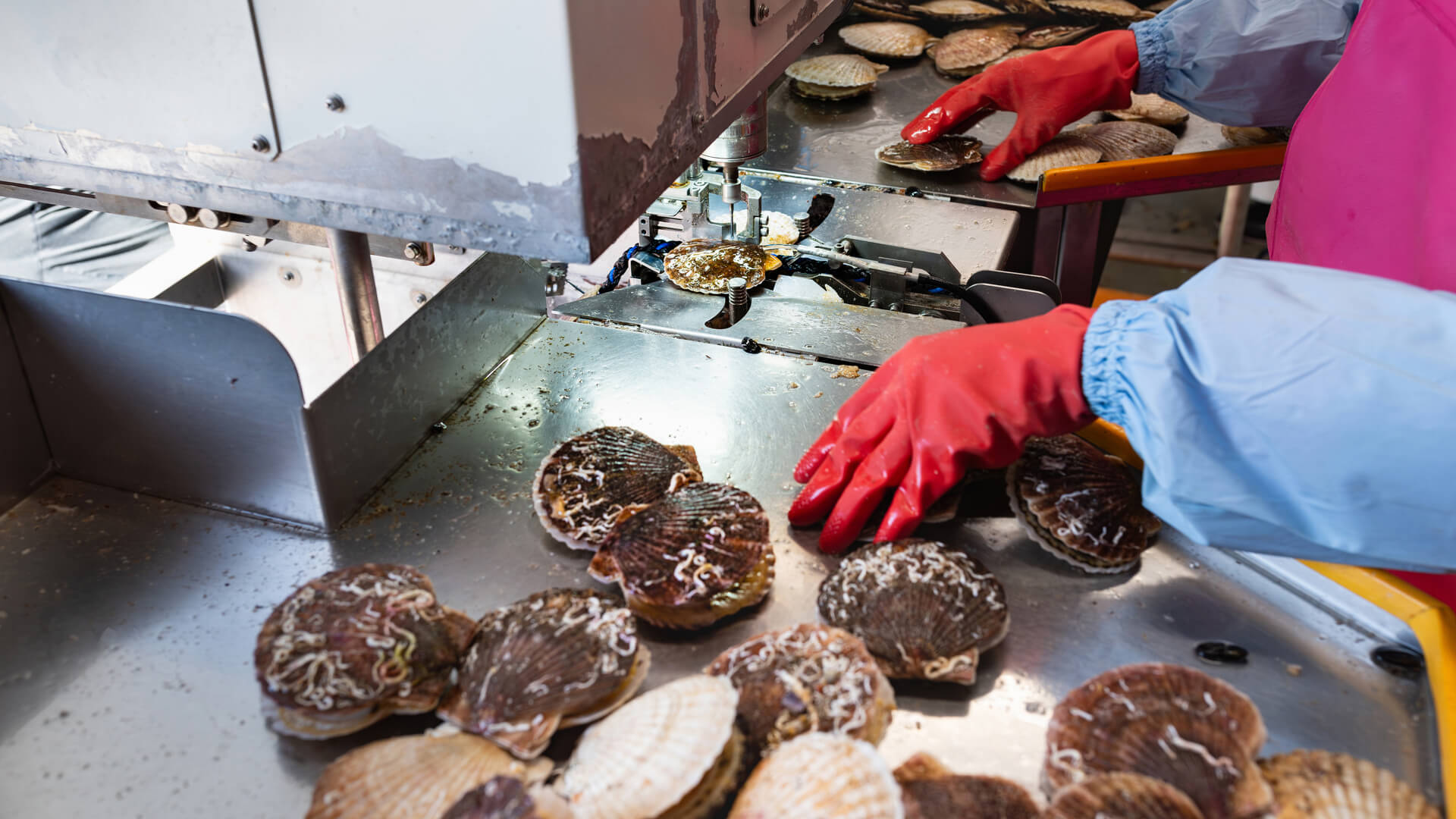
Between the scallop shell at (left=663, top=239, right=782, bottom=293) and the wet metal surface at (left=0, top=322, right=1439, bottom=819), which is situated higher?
the scallop shell at (left=663, top=239, right=782, bottom=293)

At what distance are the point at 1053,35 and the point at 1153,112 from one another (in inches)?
21.2

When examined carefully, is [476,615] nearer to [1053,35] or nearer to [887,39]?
[887,39]

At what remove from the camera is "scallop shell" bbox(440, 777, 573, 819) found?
865 mm

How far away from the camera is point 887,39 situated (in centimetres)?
283

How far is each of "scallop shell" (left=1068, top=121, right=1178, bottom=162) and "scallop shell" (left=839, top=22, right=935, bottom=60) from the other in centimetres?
69

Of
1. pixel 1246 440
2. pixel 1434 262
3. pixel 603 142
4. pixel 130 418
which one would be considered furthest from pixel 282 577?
pixel 1434 262

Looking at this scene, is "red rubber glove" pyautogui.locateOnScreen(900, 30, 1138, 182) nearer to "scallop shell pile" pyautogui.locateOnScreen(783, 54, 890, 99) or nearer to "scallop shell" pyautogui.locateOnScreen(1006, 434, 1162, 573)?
"scallop shell pile" pyautogui.locateOnScreen(783, 54, 890, 99)

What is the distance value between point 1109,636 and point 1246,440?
10.3 inches

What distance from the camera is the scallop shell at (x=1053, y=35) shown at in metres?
2.75

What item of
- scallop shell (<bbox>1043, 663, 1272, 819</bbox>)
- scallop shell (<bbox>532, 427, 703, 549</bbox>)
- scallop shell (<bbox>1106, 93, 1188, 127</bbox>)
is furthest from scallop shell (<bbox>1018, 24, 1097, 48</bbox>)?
scallop shell (<bbox>1043, 663, 1272, 819</bbox>)

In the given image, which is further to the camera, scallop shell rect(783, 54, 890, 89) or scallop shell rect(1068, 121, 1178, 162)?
scallop shell rect(783, 54, 890, 89)

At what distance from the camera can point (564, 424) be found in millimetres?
1476

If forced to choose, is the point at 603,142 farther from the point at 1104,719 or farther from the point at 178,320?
the point at 1104,719

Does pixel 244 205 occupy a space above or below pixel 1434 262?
above
